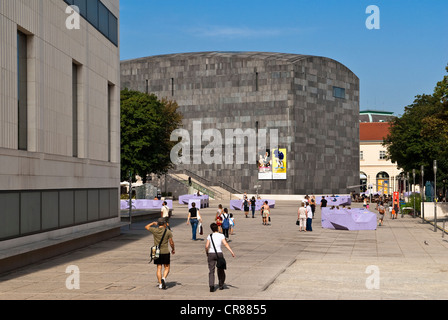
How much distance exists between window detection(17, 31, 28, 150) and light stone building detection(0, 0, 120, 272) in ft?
0.11

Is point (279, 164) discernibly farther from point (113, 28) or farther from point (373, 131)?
point (113, 28)

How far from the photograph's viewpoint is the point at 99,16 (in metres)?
33.4

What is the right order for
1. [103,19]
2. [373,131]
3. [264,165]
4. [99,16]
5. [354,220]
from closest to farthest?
[99,16] < [103,19] < [354,220] < [264,165] < [373,131]

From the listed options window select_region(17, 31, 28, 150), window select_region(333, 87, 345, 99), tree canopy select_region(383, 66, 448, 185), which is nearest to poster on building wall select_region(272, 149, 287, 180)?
window select_region(333, 87, 345, 99)

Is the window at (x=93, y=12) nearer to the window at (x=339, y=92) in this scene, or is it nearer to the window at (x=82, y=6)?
the window at (x=82, y=6)

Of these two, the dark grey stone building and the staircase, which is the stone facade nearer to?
the staircase

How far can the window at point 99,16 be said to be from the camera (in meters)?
30.6

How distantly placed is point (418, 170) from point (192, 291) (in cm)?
6735

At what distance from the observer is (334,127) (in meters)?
125

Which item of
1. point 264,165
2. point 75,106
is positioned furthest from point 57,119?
point 264,165

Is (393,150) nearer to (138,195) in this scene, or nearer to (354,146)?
(138,195)

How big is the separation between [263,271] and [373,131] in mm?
139770

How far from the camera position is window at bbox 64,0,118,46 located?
30.6 m
